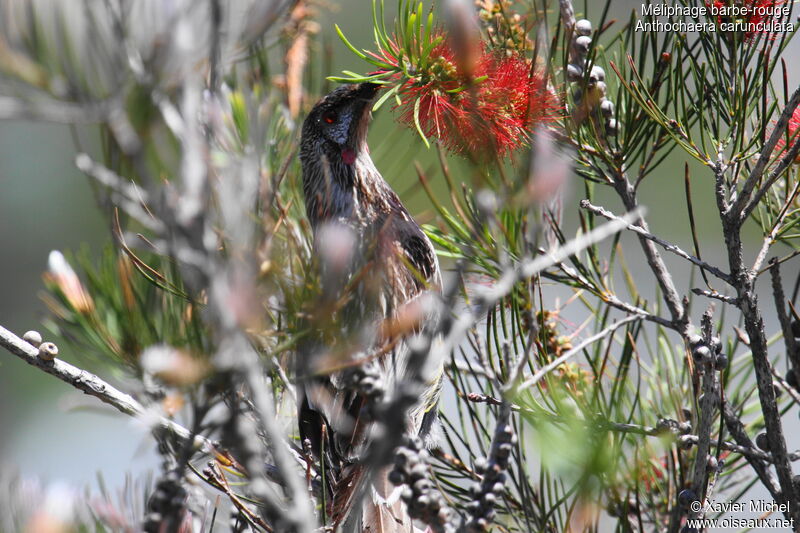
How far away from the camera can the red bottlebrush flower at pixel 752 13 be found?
→ 706 millimetres

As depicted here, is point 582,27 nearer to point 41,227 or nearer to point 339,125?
point 339,125

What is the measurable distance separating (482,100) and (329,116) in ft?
2.17

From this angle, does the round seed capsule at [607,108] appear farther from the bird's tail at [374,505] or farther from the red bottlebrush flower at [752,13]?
the bird's tail at [374,505]

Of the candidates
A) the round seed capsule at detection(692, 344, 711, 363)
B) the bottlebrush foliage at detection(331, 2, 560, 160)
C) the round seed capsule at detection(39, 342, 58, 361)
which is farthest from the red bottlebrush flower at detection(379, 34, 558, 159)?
the round seed capsule at detection(39, 342, 58, 361)

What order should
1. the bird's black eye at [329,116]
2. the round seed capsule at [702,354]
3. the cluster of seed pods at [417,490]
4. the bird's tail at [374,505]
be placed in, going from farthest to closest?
the bird's black eye at [329,116], the bird's tail at [374,505], the round seed capsule at [702,354], the cluster of seed pods at [417,490]

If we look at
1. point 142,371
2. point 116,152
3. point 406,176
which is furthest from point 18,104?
point 406,176

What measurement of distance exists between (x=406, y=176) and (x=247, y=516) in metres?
0.43

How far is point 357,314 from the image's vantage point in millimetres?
541

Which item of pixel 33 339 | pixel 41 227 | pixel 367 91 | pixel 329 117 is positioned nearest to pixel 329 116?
pixel 329 117

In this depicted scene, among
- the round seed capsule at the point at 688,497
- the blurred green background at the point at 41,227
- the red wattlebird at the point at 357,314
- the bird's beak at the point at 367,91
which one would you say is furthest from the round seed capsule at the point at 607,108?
the blurred green background at the point at 41,227

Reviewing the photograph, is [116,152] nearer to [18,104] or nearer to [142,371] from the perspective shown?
[18,104]

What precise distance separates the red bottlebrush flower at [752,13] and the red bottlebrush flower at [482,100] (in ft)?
0.56

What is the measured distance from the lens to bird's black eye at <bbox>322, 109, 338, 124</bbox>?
1.34 metres

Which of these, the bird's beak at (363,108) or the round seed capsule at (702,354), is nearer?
the round seed capsule at (702,354)
